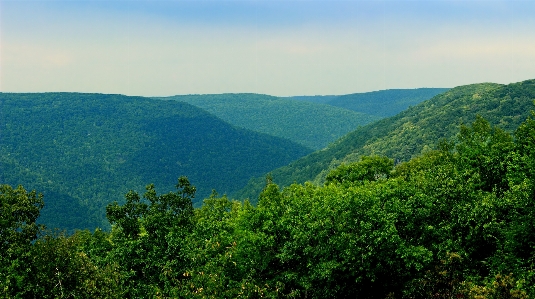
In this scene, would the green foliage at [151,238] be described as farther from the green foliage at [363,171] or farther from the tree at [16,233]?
the green foliage at [363,171]

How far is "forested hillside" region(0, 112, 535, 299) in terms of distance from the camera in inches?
1300

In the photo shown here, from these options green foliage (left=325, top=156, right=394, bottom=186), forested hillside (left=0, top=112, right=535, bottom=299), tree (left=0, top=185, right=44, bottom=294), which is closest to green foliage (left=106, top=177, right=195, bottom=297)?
forested hillside (left=0, top=112, right=535, bottom=299)

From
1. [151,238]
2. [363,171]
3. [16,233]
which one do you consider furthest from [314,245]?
[363,171]

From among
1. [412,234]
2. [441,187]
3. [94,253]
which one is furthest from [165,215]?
[441,187]

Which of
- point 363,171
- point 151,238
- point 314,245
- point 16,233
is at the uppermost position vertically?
point 363,171

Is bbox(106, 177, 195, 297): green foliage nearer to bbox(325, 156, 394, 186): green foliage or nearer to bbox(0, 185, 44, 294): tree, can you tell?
bbox(0, 185, 44, 294): tree

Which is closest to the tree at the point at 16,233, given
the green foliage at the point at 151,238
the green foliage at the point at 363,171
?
the green foliage at the point at 151,238

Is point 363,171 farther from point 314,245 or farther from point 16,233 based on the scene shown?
point 16,233

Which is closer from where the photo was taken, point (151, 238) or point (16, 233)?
point (16, 233)

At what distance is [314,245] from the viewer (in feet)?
134

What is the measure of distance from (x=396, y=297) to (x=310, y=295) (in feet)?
21.9

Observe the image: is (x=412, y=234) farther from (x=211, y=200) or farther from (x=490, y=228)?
(x=211, y=200)

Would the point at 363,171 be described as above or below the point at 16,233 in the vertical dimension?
above

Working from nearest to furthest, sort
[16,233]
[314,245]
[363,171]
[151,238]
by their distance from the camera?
[16,233] → [314,245] → [151,238] → [363,171]
